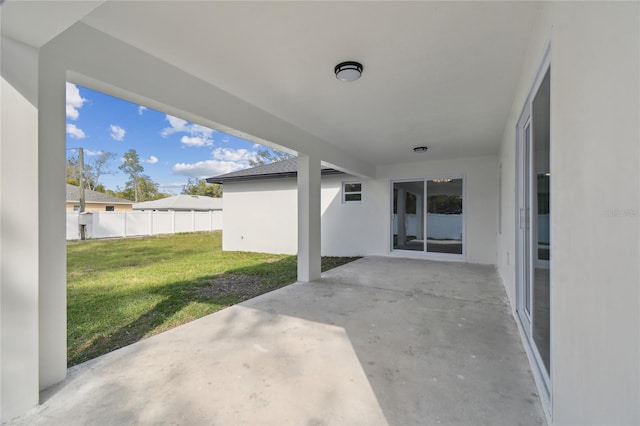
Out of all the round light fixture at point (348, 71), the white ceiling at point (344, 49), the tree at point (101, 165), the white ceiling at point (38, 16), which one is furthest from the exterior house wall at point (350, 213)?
the tree at point (101, 165)

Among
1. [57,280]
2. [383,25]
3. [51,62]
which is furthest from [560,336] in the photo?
[51,62]

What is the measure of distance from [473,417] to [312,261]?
3612 mm

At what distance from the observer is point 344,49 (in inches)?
100

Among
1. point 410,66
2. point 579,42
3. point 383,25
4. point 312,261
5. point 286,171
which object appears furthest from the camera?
point 286,171

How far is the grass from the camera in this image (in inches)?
121

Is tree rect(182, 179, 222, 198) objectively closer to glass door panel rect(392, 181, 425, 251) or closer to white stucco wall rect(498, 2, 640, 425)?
glass door panel rect(392, 181, 425, 251)

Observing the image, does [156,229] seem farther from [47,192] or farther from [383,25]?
[383,25]

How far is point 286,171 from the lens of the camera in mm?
8898

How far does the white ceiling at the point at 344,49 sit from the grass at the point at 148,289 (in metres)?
2.85

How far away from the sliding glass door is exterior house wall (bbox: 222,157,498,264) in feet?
1.21

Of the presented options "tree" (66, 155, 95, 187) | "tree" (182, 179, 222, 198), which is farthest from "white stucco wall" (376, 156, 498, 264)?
"tree" (182, 179, 222, 198)

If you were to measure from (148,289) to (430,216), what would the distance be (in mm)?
7380

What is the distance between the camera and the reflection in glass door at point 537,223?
218cm

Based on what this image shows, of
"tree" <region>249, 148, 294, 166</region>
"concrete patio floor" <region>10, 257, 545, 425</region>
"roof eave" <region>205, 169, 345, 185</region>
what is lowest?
"concrete patio floor" <region>10, 257, 545, 425</region>
